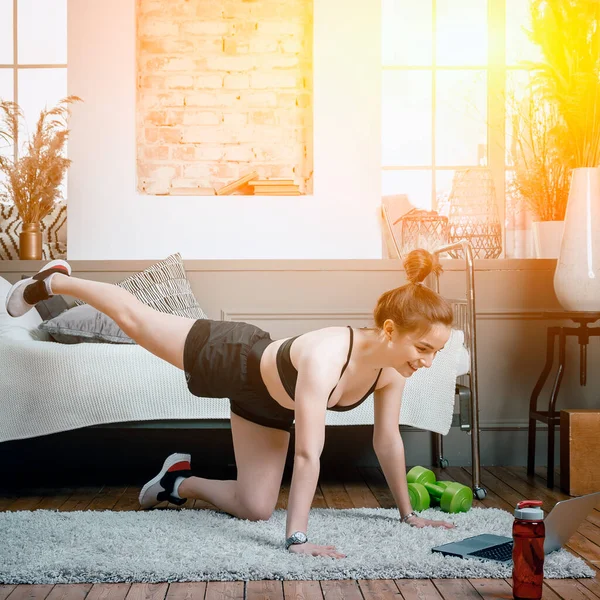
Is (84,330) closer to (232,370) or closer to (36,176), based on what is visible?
(232,370)

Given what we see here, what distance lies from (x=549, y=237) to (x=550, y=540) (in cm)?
216

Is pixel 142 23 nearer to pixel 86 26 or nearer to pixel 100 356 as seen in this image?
pixel 86 26

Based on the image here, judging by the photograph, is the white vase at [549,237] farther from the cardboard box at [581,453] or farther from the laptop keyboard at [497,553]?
the laptop keyboard at [497,553]

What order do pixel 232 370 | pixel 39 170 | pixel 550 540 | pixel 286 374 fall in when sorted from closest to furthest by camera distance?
1. pixel 550 540
2. pixel 286 374
3. pixel 232 370
4. pixel 39 170

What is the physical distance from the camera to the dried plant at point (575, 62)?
3.37 metres

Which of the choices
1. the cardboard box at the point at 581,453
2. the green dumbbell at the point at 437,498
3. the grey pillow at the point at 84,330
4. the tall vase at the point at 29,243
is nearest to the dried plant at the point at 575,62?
the cardboard box at the point at 581,453

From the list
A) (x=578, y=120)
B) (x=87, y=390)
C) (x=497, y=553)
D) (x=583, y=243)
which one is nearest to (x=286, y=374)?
(x=497, y=553)

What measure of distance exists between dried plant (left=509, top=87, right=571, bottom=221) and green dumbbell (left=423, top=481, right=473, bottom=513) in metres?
2.05

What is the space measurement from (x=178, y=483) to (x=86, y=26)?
97.7 inches

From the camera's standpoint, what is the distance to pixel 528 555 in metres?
1.79

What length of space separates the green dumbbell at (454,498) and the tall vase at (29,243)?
88.6 inches

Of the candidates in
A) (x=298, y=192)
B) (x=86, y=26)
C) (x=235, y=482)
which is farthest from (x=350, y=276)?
(x=86, y=26)

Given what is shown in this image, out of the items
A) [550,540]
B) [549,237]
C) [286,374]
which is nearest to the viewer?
[550,540]

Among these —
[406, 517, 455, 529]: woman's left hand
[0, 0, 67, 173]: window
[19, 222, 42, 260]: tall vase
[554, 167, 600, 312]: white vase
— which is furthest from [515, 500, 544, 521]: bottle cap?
[0, 0, 67, 173]: window
